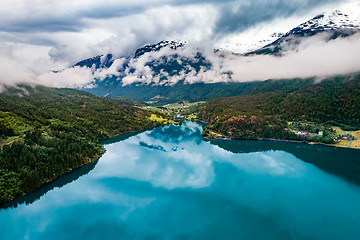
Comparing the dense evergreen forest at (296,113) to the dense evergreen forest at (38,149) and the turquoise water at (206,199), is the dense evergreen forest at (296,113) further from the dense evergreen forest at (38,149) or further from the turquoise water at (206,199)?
the dense evergreen forest at (38,149)

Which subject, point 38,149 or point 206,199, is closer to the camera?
point 206,199

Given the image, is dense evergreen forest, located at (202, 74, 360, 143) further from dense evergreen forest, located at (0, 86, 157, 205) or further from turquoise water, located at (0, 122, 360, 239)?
dense evergreen forest, located at (0, 86, 157, 205)

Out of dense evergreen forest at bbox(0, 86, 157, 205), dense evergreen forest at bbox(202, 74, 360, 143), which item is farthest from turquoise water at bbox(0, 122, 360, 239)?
dense evergreen forest at bbox(202, 74, 360, 143)

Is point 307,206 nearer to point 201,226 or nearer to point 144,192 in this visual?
point 201,226

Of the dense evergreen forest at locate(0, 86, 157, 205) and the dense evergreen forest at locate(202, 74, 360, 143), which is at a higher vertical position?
the dense evergreen forest at locate(0, 86, 157, 205)

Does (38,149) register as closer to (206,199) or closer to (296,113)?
(206,199)

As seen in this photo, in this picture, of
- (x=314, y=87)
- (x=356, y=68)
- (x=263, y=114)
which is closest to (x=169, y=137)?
(x=263, y=114)

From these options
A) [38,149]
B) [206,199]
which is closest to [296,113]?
[206,199]
